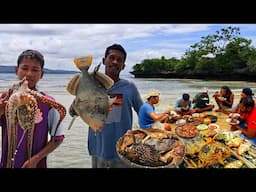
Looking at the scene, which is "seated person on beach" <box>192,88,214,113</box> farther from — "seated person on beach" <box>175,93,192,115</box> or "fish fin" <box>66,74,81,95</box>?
"fish fin" <box>66,74,81,95</box>

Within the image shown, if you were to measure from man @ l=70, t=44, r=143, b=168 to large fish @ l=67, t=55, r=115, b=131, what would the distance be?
0.05m

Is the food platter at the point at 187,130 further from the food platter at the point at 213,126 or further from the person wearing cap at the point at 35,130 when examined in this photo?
the person wearing cap at the point at 35,130

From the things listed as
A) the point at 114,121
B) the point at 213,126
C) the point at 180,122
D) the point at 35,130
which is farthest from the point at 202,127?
the point at 35,130

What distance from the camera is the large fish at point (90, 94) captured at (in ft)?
11.8

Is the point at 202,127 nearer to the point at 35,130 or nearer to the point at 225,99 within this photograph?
the point at 225,99

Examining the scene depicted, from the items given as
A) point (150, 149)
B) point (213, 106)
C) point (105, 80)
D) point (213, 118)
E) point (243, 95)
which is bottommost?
point (150, 149)

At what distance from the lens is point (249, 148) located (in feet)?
11.9

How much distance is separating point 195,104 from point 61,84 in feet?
4.00

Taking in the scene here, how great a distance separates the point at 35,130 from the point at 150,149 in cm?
103

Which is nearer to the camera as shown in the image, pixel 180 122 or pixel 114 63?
pixel 114 63

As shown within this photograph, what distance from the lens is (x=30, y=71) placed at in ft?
11.6
